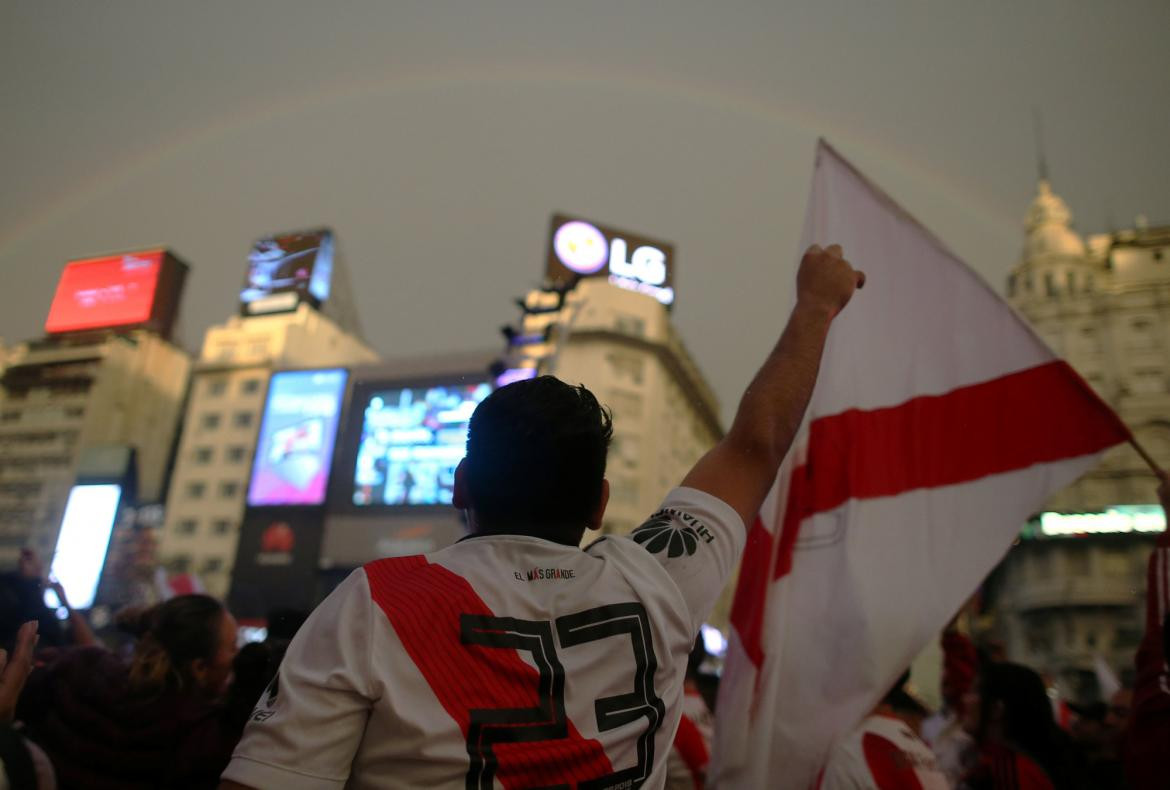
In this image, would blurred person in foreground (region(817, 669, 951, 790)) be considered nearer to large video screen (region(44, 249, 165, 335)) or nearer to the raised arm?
the raised arm

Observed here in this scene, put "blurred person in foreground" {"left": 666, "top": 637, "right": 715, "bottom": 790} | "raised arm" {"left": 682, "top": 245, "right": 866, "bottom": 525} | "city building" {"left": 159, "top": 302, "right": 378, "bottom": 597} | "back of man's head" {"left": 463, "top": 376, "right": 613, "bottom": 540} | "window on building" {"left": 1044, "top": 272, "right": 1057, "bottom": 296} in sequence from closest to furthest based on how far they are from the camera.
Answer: "back of man's head" {"left": 463, "top": 376, "right": 613, "bottom": 540} < "raised arm" {"left": 682, "top": 245, "right": 866, "bottom": 525} < "blurred person in foreground" {"left": 666, "top": 637, "right": 715, "bottom": 790} < "window on building" {"left": 1044, "top": 272, "right": 1057, "bottom": 296} < "city building" {"left": 159, "top": 302, "right": 378, "bottom": 597}

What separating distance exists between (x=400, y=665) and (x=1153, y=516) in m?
51.3

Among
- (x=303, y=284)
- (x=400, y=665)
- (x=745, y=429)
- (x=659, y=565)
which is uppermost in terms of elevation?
(x=303, y=284)

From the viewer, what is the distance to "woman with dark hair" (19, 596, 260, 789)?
106 inches

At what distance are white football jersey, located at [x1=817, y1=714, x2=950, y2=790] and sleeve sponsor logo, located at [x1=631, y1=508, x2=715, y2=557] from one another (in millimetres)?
1617

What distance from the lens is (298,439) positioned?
4044 cm

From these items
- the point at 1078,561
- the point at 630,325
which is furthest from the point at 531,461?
the point at 1078,561

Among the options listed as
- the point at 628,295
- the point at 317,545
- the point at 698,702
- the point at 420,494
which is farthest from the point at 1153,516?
the point at 698,702

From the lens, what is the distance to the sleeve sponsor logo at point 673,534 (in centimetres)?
159

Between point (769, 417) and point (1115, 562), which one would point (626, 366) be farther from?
point (769, 417)

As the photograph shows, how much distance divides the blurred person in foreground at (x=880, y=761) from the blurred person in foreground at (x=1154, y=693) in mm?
613

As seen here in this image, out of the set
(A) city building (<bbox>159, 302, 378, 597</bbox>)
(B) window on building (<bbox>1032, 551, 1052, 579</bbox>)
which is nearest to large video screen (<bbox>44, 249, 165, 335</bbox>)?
(A) city building (<bbox>159, 302, 378, 597</bbox>)

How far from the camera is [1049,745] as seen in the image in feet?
11.2

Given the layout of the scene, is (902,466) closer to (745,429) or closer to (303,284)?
(745,429)
